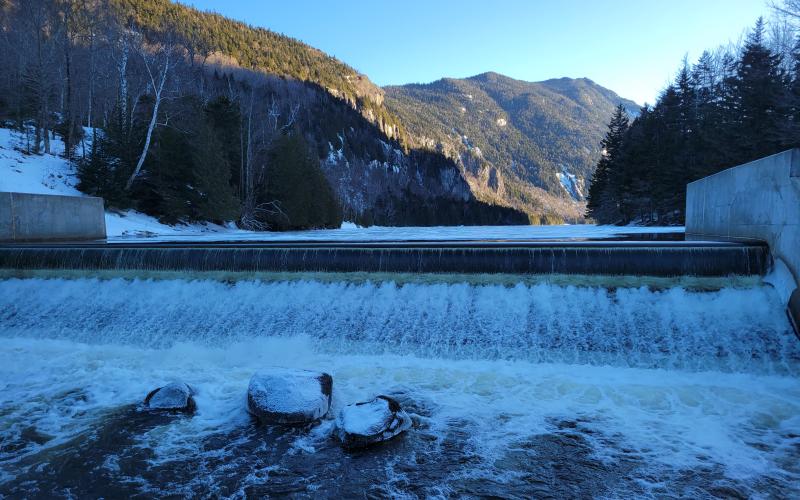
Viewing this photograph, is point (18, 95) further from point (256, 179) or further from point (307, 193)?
point (307, 193)

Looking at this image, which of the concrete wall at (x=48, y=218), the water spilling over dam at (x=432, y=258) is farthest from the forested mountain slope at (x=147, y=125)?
the water spilling over dam at (x=432, y=258)

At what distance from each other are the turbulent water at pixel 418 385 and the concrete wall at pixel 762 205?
112cm

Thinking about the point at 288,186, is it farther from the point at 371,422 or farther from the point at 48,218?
the point at 371,422

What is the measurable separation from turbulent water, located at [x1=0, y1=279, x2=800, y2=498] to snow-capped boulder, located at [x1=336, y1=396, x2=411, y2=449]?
13cm

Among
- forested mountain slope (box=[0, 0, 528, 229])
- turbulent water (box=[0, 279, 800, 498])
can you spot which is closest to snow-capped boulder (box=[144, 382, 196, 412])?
turbulent water (box=[0, 279, 800, 498])

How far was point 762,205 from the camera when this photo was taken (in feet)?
Answer: 30.1

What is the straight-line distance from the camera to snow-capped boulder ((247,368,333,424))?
545 centimetres

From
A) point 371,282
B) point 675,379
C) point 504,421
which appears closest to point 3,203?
point 371,282

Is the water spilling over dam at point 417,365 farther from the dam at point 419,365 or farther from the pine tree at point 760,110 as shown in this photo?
the pine tree at point 760,110

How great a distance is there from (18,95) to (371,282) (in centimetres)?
3595

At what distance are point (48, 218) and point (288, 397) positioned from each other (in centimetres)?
1505

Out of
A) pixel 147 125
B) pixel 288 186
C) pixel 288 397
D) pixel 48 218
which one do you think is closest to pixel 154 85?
pixel 147 125

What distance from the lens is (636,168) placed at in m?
39.0

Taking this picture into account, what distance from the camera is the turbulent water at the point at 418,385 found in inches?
171
